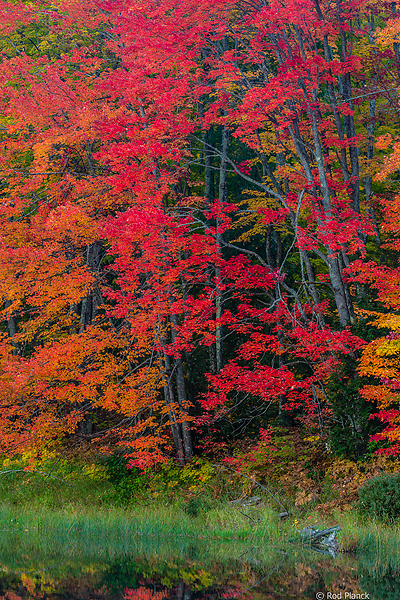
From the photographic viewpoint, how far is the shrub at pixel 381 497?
9.77 metres

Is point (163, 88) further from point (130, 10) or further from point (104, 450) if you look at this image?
point (104, 450)

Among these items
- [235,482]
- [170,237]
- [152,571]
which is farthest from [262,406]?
[152,571]

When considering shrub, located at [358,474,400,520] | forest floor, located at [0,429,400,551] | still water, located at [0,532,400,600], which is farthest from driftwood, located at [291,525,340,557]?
shrub, located at [358,474,400,520]

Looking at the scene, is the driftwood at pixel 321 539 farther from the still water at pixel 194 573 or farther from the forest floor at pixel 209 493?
the still water at pixel 194 573

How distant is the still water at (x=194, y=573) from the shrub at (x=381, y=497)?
3.17 ft

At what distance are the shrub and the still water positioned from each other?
0.97 metres

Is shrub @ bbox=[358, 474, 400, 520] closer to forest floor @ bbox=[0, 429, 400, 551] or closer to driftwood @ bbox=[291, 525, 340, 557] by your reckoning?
forest floor @ bbox=[0, 429, 400, 551]

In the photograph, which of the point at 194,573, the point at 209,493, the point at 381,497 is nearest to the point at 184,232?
the point at 209,493

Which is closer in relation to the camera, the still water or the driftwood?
the still water

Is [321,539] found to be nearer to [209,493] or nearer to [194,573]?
[194,573]

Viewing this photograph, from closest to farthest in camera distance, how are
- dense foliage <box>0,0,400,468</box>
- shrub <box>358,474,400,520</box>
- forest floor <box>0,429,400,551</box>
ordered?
shrub <box>358,474,400,520</box>, forest floor <box>0,429,400,551</box>, dense foliage <box>0,0,400,468</box>

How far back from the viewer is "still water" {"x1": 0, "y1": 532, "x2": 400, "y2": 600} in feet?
23.1

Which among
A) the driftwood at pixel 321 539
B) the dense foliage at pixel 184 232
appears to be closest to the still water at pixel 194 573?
the driftwood at pixel 321 539

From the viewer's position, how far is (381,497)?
990cm
